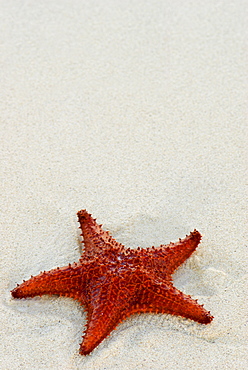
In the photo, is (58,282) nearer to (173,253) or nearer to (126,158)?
(173,253)

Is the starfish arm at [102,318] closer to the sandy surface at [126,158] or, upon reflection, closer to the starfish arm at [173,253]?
the sandy surface at [126,158]

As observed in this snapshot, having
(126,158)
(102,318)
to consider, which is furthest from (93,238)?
(126,158)

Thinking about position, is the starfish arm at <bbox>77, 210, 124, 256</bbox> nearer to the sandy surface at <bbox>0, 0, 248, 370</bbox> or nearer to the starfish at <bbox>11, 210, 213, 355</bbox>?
the starfish at <bbox>11, 210, 213, 355</bbox>

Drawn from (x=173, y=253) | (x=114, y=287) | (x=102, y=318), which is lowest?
(x=102, y=318)

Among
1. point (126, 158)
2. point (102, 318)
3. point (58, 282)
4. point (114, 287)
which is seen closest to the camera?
point (102, 318)

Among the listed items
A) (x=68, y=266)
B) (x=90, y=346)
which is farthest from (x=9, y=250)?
(x=90, y=346)

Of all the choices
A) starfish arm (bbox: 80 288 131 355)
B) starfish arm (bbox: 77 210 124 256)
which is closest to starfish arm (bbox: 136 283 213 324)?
starfish arm (bbox: 80 288 131 355)

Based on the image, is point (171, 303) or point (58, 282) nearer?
point (171, 303)

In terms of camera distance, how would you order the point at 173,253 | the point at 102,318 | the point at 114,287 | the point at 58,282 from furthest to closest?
the point at 173,253, the point at 58,282, the point at 114,287, the point at 102,318
